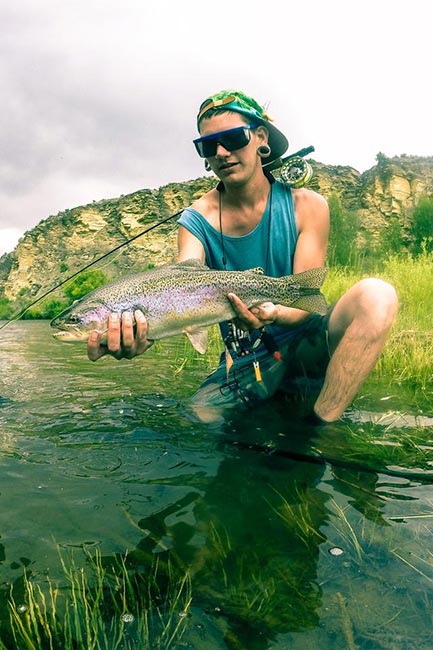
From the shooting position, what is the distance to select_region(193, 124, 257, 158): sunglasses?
3.99 m

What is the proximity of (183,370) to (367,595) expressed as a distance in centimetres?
575

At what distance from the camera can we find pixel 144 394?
5605 millimetres

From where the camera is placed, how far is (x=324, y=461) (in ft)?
10.3

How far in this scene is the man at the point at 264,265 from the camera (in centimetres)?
367

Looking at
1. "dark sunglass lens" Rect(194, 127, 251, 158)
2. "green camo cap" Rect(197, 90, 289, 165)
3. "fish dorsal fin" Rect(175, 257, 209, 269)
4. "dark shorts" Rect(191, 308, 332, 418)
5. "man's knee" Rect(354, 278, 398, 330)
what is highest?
"green camo cap" Rect(197, 90, 289, 165)

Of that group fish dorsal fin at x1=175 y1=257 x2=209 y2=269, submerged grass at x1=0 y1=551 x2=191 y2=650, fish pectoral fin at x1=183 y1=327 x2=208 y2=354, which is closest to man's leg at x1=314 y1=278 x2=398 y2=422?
fish pectoral fin at x1=183 y1=327 x2=208 y2=354

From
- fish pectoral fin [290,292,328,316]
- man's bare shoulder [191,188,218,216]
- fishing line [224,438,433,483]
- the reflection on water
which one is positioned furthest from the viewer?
man's bare shoulder [191,188,218,216]

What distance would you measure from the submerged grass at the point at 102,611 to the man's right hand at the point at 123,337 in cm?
176

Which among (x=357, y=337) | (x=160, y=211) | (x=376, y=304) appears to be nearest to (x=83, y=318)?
(x=357, y=337)

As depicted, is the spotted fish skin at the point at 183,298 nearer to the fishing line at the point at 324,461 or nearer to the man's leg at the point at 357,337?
the man's leg at the point at 357,337

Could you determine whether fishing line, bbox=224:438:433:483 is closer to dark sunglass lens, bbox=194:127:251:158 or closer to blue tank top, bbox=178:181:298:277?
blue tank top, bbox=178:181:298:277

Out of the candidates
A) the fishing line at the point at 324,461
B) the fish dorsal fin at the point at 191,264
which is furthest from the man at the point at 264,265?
the fishing line at the point at 324,461

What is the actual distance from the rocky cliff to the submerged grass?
207 feet

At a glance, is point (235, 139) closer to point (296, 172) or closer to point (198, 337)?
point (296, 172)
